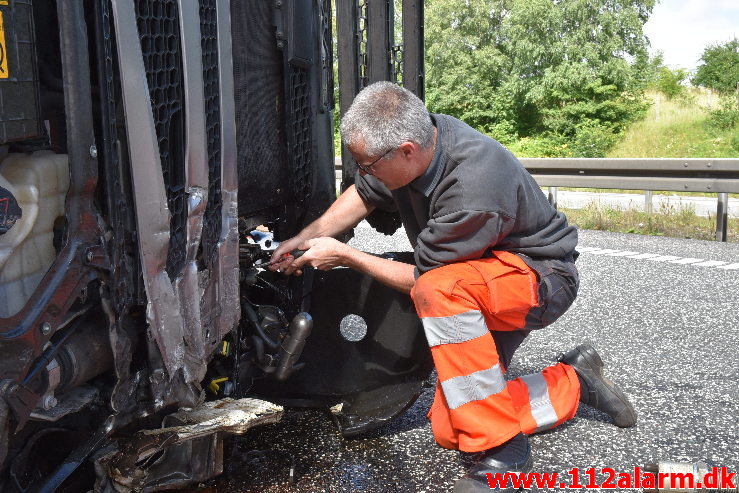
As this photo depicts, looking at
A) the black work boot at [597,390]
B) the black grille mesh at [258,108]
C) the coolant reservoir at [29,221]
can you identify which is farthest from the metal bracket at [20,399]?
the black work boot at [597,390]

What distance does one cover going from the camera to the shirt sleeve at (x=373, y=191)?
291cm

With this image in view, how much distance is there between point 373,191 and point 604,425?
1.27 m

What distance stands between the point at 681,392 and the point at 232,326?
2.00 m

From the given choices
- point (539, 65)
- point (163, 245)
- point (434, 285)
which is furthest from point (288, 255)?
point (539, 65)

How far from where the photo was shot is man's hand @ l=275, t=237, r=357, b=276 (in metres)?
2.60

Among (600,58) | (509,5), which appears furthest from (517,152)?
(509,5)

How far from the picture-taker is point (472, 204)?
2.44 m

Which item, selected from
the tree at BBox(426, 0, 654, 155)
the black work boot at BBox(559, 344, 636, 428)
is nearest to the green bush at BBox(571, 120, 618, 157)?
the tree at BBox(426, 0, 654, 155)

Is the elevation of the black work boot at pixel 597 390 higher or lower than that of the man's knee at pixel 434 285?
lower

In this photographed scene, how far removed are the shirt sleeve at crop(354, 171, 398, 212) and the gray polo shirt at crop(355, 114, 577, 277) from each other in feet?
0.49

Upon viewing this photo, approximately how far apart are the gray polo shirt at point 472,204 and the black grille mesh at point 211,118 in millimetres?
789

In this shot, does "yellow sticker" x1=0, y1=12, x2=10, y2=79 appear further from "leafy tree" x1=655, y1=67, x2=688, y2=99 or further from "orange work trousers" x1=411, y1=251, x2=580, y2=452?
"leafy tree" x1=655, y1=67, x2=688, y2=99

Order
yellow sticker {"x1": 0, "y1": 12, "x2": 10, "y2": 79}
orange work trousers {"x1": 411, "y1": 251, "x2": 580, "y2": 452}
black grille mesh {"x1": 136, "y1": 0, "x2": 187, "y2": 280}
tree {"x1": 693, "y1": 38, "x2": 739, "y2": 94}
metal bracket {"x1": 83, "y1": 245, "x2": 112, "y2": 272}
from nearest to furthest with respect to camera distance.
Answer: yellow sticker {"x1": 0, "y1": 12, "x2": 10, "y2": 79} → metal bracket {"x1": 83, "y1": 245, "x2": 112, "y2": 272} → black grille mesh {"x1": 136, "y1": 0, "x2": 187, "y2": 280} → orange work trousers {"x1": 411, "y1": 251, "x2": 580, "y2": 452} → tree {"x1": 693, "y1": 38, "x2": 739, "y2": 94}

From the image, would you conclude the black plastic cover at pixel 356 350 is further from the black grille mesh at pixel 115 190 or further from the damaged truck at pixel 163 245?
the black grille mesh at pixel 115 190
